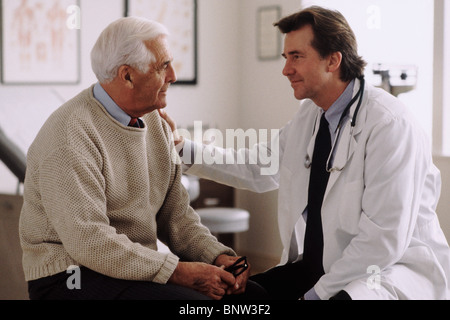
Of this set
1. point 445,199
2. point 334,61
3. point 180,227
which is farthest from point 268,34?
point 180,227

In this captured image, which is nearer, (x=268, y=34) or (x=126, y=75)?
(x=126, y=75)

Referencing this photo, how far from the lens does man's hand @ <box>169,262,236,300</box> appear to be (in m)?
1.39

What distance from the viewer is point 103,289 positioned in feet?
4.41

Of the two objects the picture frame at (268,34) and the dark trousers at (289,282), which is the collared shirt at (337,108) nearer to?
the dark trousers at (289,282)

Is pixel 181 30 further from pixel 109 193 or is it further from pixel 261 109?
pixel 109 193

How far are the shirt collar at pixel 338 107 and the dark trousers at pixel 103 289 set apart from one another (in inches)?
27.6

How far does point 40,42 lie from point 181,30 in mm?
1052

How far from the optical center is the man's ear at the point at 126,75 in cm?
142
